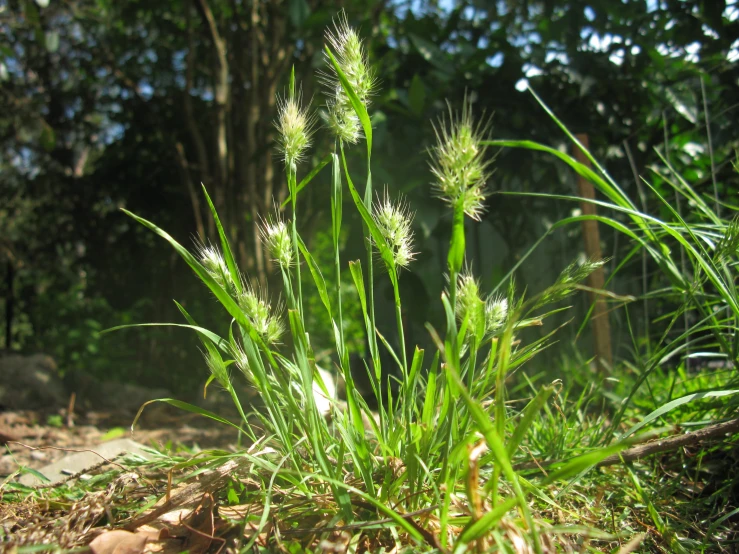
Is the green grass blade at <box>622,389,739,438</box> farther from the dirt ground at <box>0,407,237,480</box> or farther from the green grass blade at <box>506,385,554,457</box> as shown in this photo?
the dirt ground at <box>0,407,237,480</box>

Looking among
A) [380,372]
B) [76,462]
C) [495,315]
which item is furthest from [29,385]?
[495,315]

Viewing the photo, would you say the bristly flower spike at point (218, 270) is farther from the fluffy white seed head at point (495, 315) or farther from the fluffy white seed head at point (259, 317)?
the fluffy white seed head at point (495, 315)

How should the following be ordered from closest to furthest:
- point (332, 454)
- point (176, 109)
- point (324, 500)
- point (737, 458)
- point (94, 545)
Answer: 1. point (94, 545)
2. point (324, 500)
3. point (332, 454)
4. point (737, 458)
5. point (176, 109)

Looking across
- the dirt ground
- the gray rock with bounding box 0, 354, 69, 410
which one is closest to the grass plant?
the dirt ground

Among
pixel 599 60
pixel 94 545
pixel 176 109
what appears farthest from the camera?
pixel 176 109

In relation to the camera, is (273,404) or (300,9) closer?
(273,404)

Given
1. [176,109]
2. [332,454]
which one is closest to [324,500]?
[332,454]

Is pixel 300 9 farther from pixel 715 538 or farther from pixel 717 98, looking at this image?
pixel 715 538
